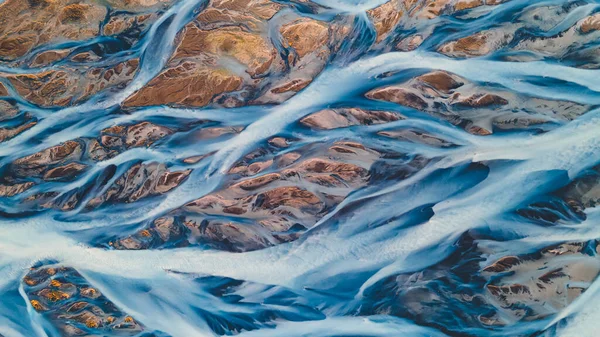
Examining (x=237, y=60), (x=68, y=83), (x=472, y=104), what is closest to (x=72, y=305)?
(x=68, y=83)

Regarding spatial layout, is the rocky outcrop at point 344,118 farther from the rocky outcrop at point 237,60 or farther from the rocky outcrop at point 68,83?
the rocky outcrop at point 68,83

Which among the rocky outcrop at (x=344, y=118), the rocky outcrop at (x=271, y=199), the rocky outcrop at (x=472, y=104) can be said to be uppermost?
the rocky outcrop at (x=472, y=104)

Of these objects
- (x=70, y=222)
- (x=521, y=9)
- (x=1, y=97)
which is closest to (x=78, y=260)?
(x=70, y=222)

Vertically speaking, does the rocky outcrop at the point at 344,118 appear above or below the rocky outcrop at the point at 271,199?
above

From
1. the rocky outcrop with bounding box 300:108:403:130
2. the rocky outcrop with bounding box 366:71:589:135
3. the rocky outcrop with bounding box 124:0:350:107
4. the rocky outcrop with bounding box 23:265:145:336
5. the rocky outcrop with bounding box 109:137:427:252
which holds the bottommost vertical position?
the rocky outcrop with bounding box 23:265:145:336

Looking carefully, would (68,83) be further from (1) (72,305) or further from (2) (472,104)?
(2) (472,104)

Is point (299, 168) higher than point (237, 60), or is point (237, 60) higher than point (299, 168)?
point (237, 60)

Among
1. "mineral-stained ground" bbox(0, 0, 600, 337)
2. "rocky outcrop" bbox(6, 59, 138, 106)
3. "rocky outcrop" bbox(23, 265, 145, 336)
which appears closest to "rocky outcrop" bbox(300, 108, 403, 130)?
"mineral-stained ground" bbox(0, 0, 600, 337)

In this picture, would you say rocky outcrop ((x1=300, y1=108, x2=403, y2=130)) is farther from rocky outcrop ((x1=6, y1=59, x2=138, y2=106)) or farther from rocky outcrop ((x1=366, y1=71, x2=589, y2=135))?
rocky outcrop ((x1=6, y1=59, x2=138, y2=106))

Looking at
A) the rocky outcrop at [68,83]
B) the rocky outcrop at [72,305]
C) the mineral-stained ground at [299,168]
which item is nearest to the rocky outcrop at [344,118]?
the mineral-stained ground at [299,168]
